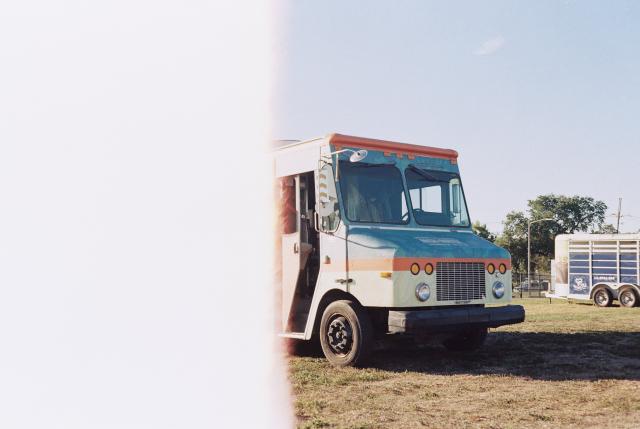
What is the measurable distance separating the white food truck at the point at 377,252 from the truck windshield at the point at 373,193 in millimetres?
14

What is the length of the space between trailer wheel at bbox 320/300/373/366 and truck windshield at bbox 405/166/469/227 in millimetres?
1769

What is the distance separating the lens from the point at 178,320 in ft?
23.2

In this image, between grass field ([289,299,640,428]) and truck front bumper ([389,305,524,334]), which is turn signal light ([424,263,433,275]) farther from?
grass field ([289,299,640,428])

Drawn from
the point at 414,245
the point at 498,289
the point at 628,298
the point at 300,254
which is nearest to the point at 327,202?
the point at 300,254

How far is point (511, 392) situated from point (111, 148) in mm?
4570

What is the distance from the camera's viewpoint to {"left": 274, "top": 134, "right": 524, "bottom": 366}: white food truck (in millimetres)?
9008

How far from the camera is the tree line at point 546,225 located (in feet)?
326

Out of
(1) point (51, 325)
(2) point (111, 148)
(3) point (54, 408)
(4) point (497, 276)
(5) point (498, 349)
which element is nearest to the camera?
(3) point (54, 408)

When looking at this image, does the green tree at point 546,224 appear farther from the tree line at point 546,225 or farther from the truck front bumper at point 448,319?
the truck front bumper at point 448,319

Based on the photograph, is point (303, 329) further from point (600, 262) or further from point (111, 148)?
point (600, 262)

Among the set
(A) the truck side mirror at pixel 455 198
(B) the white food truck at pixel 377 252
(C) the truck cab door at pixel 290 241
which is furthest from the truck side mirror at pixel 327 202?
(A) the truck side mirror at pixel 455 198

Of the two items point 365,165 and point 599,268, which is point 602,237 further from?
Answer: point 365,165

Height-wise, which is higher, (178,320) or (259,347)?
(178,320)

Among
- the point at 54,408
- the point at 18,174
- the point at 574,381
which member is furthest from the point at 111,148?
the point at 574,381
